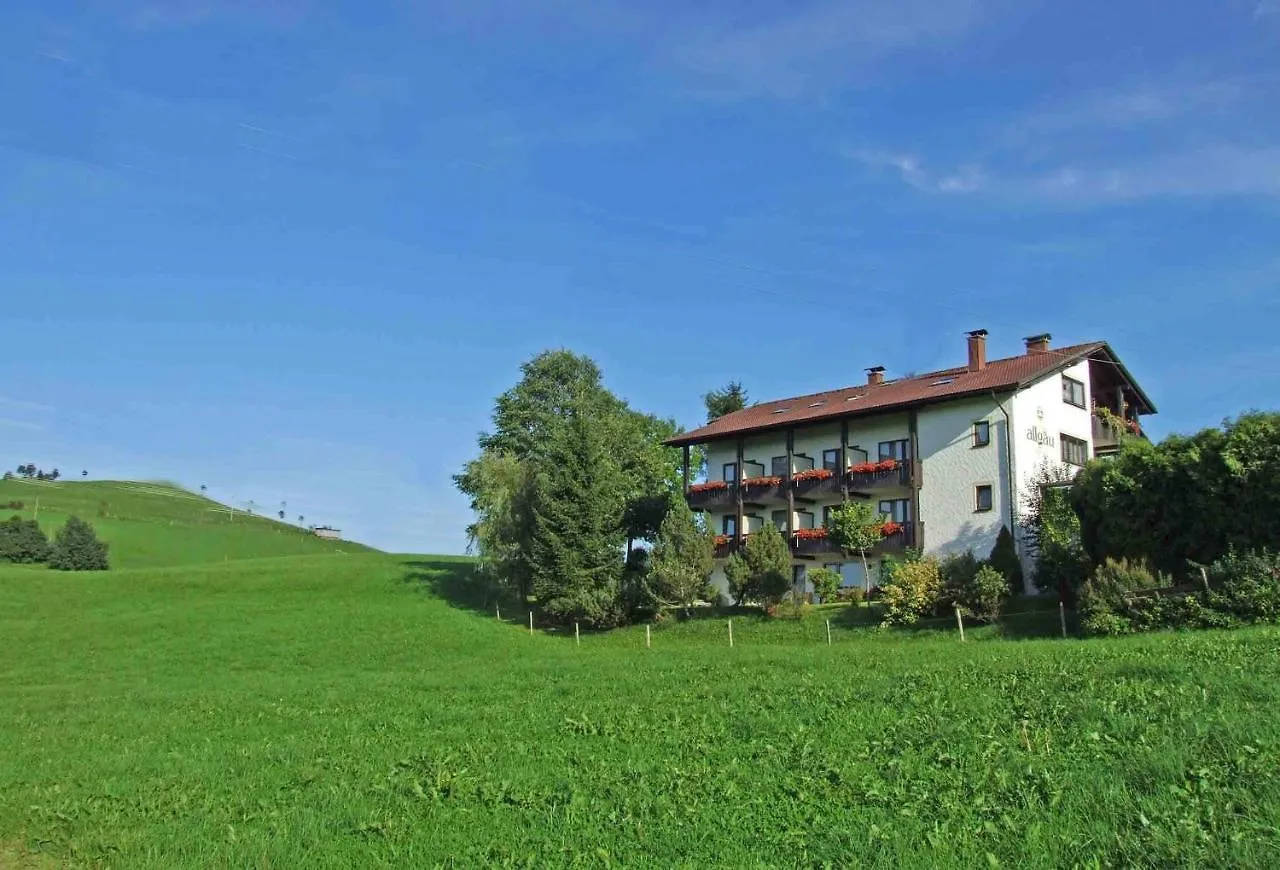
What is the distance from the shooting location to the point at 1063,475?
41.5 m

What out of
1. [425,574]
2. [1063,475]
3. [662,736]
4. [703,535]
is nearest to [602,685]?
[662,736]

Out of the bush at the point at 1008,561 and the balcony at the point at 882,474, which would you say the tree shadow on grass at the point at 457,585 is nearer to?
the balcony at the point at 882,474

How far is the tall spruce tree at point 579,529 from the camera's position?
4512 centimetres

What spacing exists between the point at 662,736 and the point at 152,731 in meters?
11.6

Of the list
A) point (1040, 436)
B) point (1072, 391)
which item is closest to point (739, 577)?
point (1040, 436)

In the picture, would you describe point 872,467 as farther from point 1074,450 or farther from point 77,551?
point 77,551

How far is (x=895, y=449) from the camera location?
157ft

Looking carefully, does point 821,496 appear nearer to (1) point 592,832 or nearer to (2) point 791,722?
(2) point 791,722

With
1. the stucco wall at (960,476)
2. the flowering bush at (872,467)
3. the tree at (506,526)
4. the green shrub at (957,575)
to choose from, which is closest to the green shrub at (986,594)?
the green shrub at (957,575)

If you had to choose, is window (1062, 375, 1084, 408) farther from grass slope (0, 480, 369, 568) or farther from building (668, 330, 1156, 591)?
grass slope (0, 480, 369, 568)

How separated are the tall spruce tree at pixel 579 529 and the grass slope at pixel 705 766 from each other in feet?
62.0

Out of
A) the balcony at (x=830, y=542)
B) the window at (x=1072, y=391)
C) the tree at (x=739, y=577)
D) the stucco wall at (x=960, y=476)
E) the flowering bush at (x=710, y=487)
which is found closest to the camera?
the tree at (x=739, y=577)

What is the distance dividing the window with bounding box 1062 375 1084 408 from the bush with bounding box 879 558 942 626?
1474 centimetres

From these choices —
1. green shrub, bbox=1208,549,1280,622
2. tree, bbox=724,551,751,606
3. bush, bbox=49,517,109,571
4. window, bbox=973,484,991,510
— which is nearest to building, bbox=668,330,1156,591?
window, bbox=973,484,991,510
